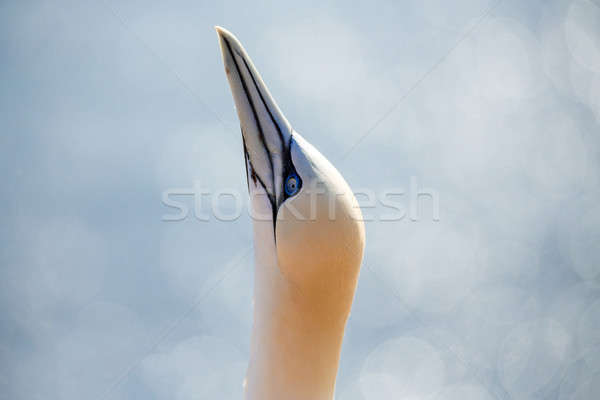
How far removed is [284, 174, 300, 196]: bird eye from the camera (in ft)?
9.66

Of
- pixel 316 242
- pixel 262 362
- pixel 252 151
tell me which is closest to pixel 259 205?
pixel 252 151

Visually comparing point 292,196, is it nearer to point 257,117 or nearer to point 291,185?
point 291,185

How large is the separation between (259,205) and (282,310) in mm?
544

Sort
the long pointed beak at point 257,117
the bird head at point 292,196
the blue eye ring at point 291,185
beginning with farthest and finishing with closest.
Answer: the long pointed beak at point 257,117, the blue eye ring at point 291,185, the bird head at point 292,196

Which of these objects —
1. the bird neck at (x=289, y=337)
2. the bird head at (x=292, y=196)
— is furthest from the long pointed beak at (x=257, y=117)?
the bird neck at (x=289, y=337)

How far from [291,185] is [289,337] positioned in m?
0.75

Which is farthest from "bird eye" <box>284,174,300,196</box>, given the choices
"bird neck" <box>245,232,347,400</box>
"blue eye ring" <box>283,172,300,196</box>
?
"bird neck" <box>245,232,347,400</box>

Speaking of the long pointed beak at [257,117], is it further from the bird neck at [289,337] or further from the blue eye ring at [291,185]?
the bird neck at [289,337]

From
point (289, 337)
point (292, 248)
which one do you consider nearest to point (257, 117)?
point (292, 248)

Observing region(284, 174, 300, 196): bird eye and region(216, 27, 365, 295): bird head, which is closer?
region(216, 27, 365, 295): bird head

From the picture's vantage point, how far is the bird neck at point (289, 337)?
2.98 m

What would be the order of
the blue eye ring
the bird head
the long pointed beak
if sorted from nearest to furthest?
the bird head → the blue eye ring → the long pointed beak

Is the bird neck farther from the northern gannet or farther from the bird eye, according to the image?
the bird eye

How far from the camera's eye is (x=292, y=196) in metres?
2.94
